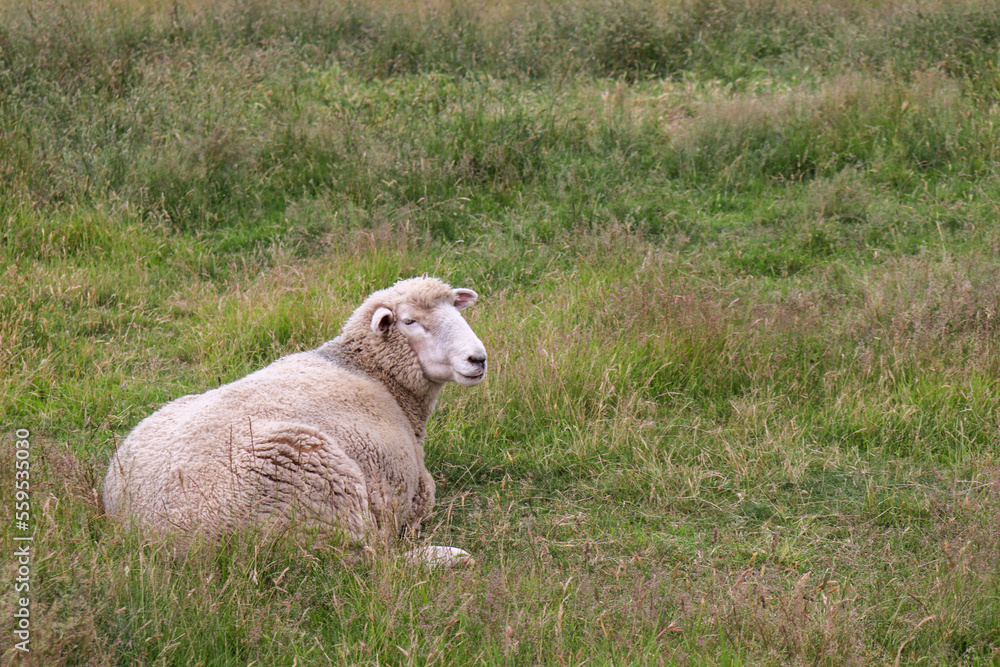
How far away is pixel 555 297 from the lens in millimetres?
6680

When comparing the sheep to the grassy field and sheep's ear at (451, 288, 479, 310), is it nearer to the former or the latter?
sheep's ear at (451, 288, 479, 310)

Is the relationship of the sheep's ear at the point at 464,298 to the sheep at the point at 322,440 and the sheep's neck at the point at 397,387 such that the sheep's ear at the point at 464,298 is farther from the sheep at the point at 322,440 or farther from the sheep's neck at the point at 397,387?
the sheep's neck at the point at 397,387

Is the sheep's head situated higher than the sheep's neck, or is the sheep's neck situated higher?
the sheep's head

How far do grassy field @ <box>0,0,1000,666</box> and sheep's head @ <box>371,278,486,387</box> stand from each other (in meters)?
0.64

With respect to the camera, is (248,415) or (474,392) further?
(474,392)

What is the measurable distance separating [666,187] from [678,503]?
4308mm

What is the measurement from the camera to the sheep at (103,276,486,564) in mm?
3699

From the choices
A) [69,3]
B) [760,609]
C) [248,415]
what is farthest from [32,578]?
[69,3]

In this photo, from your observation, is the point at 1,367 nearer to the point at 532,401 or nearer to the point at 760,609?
the point at 532,401

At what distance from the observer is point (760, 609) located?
341 centimetres

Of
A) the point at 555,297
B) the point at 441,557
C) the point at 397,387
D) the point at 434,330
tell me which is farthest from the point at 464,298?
the point at 441,557

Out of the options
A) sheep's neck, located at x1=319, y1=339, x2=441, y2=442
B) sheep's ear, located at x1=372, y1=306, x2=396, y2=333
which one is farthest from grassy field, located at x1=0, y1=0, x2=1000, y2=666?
sheep's ear, located at x1=372, y1=306, x2=396, y2=333

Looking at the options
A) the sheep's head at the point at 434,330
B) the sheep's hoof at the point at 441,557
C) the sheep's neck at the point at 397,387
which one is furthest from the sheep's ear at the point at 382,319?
the sheep's hoof at the point at 441,557

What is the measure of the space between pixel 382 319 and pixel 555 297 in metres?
2.10
